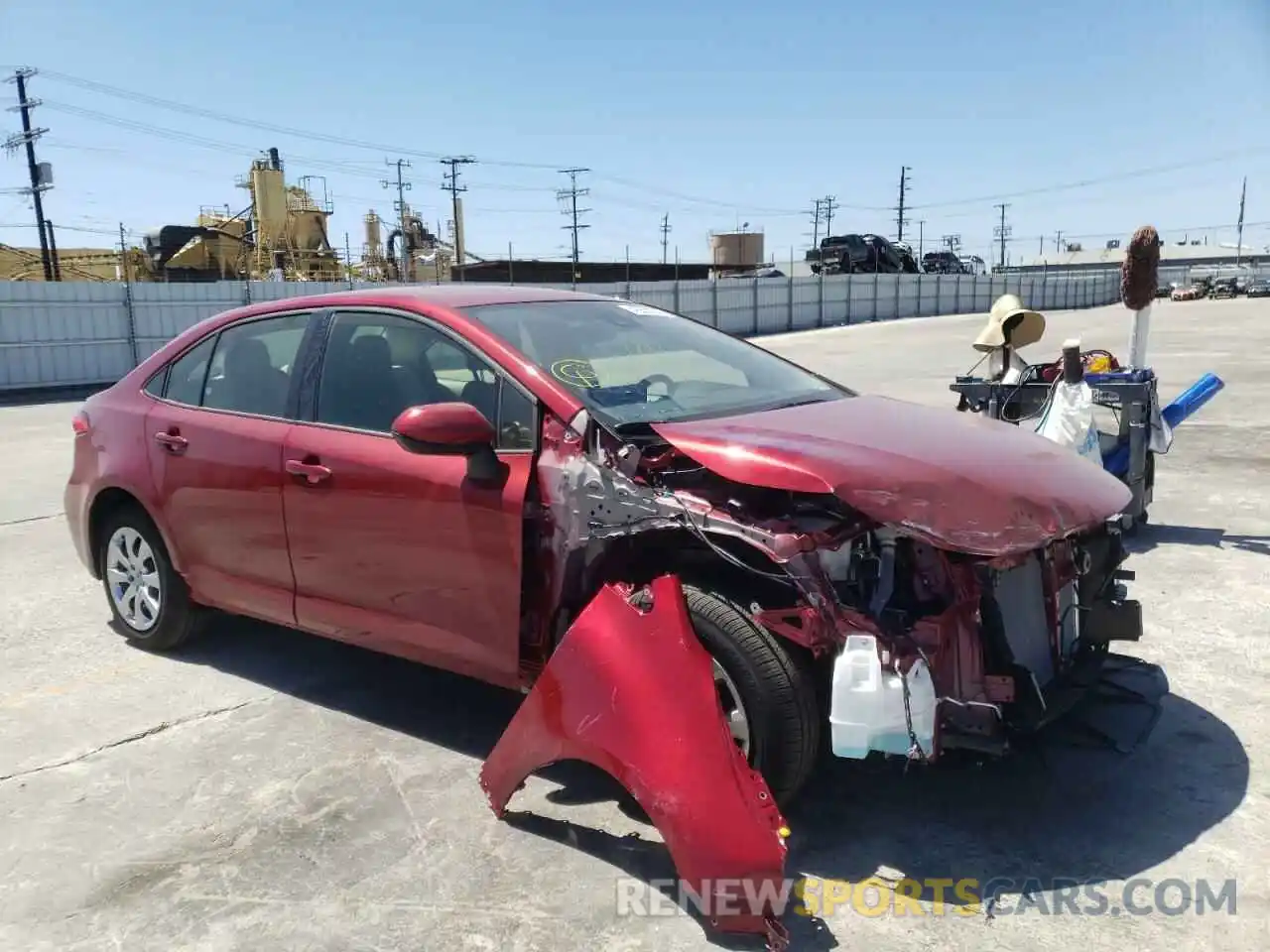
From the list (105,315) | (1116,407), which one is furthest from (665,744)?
(105,315)

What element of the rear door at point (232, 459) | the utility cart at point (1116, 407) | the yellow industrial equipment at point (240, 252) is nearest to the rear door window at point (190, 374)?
the rear door at point (232, 459)

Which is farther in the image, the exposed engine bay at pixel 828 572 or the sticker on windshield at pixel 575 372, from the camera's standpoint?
the sticker on windshield at pixel 575 372

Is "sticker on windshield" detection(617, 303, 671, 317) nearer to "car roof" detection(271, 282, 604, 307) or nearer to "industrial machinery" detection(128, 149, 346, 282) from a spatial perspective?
"car roof" detection(271, 282, 604, 307)

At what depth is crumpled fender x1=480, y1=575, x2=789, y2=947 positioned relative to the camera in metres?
2.50

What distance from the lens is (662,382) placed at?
371 centimetres

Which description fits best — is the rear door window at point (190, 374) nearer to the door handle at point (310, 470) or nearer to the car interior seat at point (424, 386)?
the door handle at point (310, 470)

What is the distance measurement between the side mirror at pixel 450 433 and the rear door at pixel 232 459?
3.09 ft

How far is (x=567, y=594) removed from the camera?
10.3 ft

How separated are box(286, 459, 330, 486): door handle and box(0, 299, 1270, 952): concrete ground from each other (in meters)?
0.97

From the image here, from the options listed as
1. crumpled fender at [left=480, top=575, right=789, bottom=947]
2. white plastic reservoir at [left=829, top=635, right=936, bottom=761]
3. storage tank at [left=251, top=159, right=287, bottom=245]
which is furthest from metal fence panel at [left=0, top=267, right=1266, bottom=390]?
storage tank at [left=251, top=159, right=287, bottom=245]

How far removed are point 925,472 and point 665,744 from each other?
3.38ft

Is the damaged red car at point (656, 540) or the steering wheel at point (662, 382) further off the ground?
the steering wheel at point (662, 382)

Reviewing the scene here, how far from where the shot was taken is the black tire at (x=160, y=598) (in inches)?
177

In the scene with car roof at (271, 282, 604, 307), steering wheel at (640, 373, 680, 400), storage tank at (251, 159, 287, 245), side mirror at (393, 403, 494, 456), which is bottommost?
side mirror at (393, 403, 494, 456)
